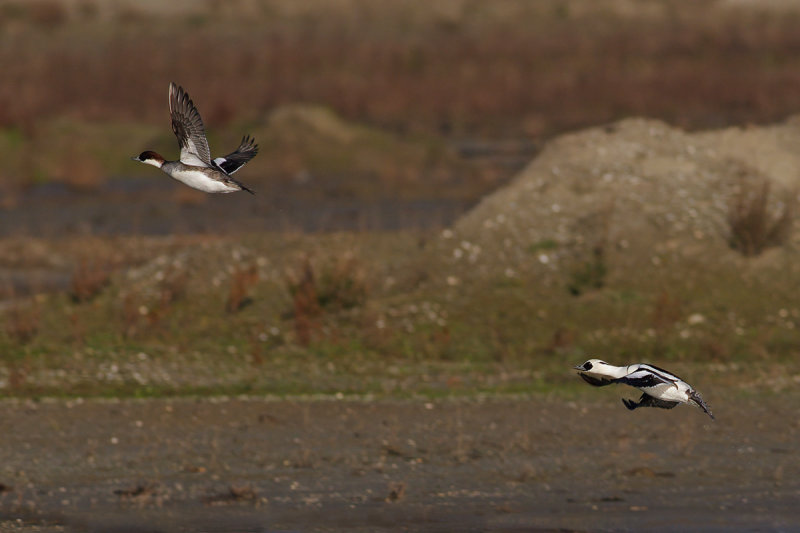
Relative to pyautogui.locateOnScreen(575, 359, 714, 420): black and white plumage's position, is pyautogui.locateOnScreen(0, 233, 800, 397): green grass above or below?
above

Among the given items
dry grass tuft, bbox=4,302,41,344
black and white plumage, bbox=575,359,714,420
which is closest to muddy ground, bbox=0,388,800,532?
dry grass tuft, bbox=4,302,41,344

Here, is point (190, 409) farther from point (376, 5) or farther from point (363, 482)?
point (376, 5)

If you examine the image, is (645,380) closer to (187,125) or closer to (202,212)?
(187,125)

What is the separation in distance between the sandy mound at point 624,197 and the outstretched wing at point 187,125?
33.4 ft

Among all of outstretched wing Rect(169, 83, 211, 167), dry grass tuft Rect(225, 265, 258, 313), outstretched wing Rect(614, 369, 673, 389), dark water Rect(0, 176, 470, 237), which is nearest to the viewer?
outstretched wing Rect(614, 369, 673, 389)

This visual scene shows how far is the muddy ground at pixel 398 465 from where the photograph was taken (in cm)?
1277

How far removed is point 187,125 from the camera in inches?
428

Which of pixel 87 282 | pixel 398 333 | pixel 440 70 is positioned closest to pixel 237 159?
pixel 398 333

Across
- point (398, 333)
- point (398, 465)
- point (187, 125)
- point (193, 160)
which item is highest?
point (398, 333)

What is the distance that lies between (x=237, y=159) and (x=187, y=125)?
2.25 feet

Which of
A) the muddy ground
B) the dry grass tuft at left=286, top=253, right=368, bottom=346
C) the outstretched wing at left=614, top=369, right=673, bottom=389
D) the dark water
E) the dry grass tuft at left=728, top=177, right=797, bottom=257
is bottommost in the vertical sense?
the outstretched wing at left=614, top=369, right=673, bottom=389

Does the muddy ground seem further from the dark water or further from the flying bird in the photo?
the dark water

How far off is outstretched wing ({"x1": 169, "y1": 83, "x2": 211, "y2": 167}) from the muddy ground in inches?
125

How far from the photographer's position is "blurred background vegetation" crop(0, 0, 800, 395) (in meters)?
18.6
